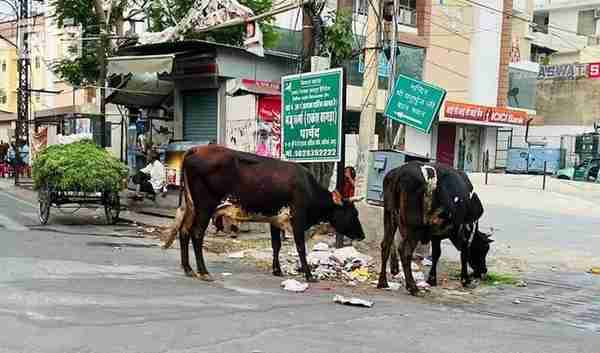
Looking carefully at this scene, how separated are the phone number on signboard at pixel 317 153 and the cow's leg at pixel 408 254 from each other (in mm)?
2539

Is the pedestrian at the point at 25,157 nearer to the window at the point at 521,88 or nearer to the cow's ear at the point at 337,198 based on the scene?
the cow's ear at the point at 337,198

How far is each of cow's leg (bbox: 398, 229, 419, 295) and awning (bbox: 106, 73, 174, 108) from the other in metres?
12.0

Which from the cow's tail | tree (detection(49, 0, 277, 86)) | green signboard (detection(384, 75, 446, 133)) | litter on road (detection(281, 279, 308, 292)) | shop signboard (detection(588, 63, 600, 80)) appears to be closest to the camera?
litter on road (detection(281, 279, 308, 292))

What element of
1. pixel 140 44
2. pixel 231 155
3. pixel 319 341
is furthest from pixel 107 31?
pixel 319 341

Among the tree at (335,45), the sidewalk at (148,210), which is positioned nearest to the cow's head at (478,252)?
the tree at (335,45)

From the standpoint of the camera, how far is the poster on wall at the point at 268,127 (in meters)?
15.2

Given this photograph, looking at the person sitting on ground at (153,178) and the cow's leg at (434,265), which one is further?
the person sitting on ground at (153,178)

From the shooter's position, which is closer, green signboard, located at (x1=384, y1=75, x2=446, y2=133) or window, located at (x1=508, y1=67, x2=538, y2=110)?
green signboard, located at (x1=384, y1=75, x2=446, y2=133)

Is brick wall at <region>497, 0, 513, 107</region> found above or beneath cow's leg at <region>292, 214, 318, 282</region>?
above

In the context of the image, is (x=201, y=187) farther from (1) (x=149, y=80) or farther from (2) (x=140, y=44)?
(1) (x=149, y=80)

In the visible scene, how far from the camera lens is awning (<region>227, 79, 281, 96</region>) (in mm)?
15695

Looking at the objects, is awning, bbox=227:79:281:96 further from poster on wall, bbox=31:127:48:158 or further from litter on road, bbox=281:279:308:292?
poster on wall, bbox=31:127:48:158

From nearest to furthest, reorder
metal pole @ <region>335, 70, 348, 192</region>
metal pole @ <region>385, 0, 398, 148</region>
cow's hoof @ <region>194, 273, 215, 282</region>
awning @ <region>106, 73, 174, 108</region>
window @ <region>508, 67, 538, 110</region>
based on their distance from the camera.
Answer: cow's hoof @ <region>194, 273, 215, 282</region>
metal pole @ <region>335, 70, 348, 192</region>
metal pole @ <region>385, 0, 398, 148</region>
awning @ <region>106, 73, 174, 108</region>
window @ <region>508, 67, 538, 110</region>

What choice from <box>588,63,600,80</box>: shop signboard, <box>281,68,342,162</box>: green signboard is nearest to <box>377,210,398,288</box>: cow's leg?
<box>281,68,342,162</box>: green signboard
